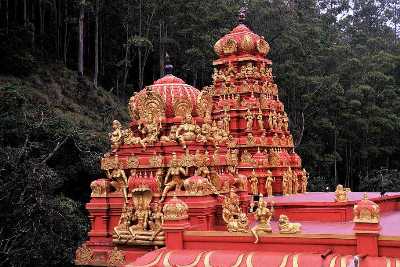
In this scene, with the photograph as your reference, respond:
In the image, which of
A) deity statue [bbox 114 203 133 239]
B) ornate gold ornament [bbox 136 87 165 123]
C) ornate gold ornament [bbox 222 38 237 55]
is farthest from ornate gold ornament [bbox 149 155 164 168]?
ornate gold ornament [bbox 222 38 237 55]

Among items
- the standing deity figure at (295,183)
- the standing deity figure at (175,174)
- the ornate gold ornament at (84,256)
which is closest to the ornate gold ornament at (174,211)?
the standing deity figure at (175,174)

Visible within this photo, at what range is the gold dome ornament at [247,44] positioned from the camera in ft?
65.6

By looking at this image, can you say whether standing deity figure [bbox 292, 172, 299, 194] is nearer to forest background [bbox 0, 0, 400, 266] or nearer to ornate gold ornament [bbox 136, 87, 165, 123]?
forest background [bbox 0, 0, 400, 266]

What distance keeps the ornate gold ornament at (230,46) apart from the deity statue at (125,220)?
998 cm

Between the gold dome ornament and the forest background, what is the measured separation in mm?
7253

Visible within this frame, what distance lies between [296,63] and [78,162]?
20125 millimetres

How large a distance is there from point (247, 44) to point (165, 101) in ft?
27.1

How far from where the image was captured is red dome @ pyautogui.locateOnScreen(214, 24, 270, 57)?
20047 millimetres

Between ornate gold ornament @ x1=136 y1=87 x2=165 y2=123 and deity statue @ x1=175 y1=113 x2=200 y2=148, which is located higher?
ornate gold ornament @ x1=136 y1=87 x2=165 y2=123

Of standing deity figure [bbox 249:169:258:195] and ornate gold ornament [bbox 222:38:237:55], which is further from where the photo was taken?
ornate gold ornament [bbox 222:38:237:55]

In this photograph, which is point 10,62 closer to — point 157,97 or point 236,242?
point 157,97

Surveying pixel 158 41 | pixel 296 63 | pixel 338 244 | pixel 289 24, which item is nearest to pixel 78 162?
pixel 338 244

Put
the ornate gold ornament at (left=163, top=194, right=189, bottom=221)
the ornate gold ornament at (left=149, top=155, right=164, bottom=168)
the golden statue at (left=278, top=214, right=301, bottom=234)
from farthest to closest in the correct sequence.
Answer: the ornate gold ornament at (left=149, top=155, right=164, bottom=168), the ornate gold ornament at (left=163, top=194, right=189, bottom=221), the golden statue at (left=278, top=214, right=301, bottom=234)

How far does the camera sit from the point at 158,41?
34.6 m
